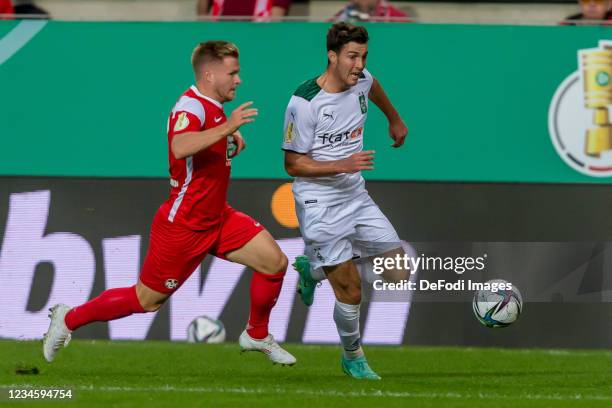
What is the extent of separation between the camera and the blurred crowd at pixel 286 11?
38.3 feet

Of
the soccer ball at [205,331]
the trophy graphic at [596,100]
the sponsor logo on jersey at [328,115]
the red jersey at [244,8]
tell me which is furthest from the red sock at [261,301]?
the red jersey at [244,8]

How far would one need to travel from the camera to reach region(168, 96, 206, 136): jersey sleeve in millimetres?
8523

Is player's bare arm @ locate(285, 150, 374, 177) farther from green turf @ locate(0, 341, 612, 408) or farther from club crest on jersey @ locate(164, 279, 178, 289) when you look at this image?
green turf @ locate(0, 341, 612, 408)

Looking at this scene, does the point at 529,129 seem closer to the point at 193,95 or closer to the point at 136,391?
the point at 193,95

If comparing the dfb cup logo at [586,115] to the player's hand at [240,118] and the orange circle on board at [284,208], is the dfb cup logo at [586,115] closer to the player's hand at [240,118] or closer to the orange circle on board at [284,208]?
the orange circle on board at [284,208]

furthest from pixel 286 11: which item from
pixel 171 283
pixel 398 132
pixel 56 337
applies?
pixel 56 337

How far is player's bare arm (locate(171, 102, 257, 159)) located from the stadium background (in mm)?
3114

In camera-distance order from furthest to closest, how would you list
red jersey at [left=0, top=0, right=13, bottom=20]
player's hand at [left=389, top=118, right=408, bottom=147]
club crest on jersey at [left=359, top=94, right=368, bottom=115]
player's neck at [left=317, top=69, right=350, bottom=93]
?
red jersey at [left=0, top=0, right=13, bottom=20] → player's hand at [left=389, top=118, right=408, bottom=147] → club crest on jersey at [left=359, top=94, right=368, bottom=115] → player's neck at [left=317, top=69, right=350, bottom=93]

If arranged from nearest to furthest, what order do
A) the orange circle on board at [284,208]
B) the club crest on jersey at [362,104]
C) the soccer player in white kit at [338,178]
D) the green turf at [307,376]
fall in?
the green turf at [307,376], the soccer player in white kit at [338,178], the club crest on jersey at [362,104], the orange circle on board at [284,208]

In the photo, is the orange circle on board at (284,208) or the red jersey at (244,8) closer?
the orange circle on board at (284,208)

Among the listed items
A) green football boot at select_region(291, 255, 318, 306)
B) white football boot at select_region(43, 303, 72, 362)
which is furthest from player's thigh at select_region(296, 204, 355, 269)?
white football boot at select_region(43, 303, 72, 362)

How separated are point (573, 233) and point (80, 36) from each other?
458 cm

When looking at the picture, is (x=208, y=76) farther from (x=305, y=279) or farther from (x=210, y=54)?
(x=305, y=279)

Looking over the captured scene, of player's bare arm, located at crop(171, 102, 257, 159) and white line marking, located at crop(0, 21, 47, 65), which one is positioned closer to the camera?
player's bare arm, located at crop(171, 102, 257, 159)
